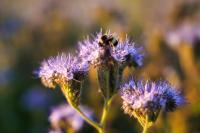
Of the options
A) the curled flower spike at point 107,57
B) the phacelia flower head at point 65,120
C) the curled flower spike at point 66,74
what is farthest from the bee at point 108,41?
the phacelia flower head at point 65,120

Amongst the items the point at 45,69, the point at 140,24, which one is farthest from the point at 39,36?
the point at 45,69

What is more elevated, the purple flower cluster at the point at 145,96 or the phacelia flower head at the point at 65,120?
the phacelia flower head at the point at 65,120

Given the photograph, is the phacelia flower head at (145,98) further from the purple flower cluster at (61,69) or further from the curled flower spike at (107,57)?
the purple flower cluster at (61,69)

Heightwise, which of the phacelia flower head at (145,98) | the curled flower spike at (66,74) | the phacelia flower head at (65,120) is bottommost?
the phacelia flower head at (145,98)

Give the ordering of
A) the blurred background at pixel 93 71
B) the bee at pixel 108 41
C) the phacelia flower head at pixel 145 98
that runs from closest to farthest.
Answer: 1. the phacelia flower head at pixel 145 98
2. the bee at pixel 108 41
3. the blurred background at pixel 93 71

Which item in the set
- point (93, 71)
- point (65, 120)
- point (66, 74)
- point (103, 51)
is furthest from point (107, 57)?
point (93, 71)

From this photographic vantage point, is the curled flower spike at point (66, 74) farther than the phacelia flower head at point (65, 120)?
No
